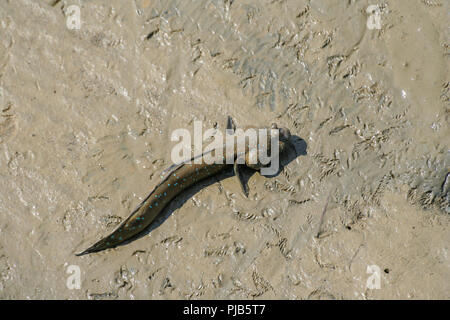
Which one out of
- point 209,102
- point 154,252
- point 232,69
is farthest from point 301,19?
point 154,252

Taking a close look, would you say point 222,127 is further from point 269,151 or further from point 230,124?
point 269,151

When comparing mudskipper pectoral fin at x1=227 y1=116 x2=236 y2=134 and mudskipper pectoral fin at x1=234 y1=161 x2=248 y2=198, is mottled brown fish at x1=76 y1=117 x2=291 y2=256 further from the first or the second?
mudskipper pectoral fin at x1=227 y1=116 x2=236 y2=134

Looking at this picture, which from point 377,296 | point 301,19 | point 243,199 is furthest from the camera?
point 301,19

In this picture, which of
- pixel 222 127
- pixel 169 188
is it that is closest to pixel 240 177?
pixel 222 127

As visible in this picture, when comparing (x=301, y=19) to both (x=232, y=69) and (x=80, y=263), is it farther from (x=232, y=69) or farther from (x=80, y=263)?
(x=80, y=263)

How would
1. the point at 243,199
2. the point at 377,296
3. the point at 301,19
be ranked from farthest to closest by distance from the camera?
the point at 301,19, the point at 243,199, the point at 377,296
